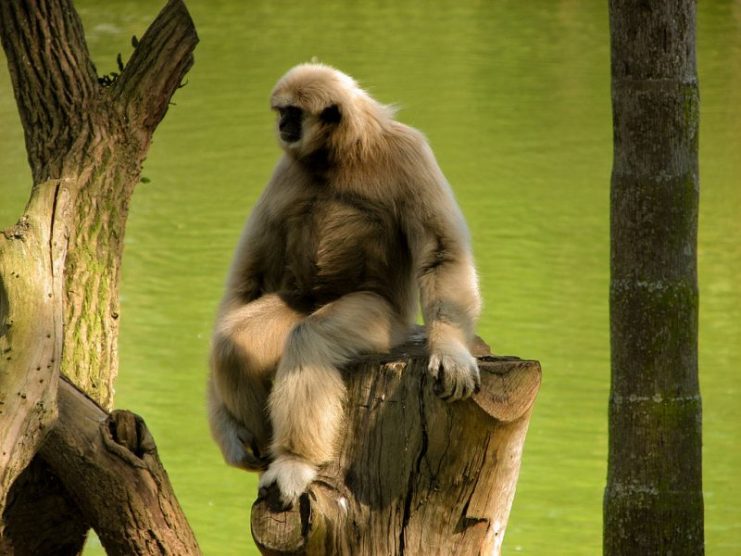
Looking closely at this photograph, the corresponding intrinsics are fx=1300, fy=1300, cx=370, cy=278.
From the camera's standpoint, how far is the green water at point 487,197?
820 cm

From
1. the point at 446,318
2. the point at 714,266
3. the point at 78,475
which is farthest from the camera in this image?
the point at 714,266

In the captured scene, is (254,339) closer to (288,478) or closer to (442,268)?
(288,478)

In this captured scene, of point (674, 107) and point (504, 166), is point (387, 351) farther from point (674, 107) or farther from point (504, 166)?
point (504, 166)

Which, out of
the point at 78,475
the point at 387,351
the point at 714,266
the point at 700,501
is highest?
the point at 387,351

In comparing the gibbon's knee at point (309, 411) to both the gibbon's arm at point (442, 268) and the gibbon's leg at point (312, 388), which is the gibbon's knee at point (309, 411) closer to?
the gibbon's leg at point (312, 388)

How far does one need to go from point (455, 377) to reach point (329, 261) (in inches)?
31.1

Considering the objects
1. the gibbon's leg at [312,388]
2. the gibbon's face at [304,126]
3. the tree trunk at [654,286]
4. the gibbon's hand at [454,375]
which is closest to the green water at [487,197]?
the tree trunk at [654,286]

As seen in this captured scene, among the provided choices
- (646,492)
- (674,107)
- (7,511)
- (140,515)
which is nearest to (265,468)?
(140,515)

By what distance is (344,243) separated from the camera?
4316 millimetres

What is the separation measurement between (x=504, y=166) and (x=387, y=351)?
10222 millimetres

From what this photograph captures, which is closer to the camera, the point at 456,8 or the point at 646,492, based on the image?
the point at 646,492

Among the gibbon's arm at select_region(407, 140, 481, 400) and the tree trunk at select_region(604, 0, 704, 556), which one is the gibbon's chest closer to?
the gibbon's arm at select_region(407, 140, 481, 400)

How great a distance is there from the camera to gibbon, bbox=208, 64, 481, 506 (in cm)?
410

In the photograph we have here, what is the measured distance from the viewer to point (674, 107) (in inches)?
196
